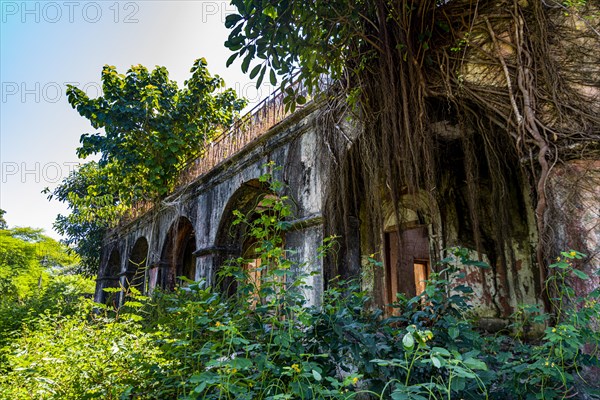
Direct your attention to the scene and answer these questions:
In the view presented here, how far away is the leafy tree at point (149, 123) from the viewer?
Answer: 9.05m

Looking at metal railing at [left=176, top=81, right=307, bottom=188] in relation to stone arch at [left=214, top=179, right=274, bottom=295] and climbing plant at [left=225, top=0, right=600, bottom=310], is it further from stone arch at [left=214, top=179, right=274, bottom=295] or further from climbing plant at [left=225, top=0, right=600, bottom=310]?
climbing plant at [left=225, top=0, right=600, bottom=310]

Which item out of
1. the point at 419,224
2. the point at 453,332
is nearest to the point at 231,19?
the point at 453,332

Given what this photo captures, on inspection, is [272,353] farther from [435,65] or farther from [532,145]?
[435,65]

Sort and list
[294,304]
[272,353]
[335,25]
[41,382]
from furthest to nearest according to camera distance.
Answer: [335,25] < [41,382] < [294,304] < [272,353]

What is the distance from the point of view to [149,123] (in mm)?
9352

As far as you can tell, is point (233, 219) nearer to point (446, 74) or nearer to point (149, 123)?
point (149, 123)

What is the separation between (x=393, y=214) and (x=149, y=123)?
651 cm

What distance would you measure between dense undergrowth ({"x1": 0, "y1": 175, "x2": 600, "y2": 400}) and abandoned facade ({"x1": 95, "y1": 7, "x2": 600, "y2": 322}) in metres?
0.40

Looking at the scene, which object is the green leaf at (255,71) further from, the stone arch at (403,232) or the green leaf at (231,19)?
the stone arch at (403,232)

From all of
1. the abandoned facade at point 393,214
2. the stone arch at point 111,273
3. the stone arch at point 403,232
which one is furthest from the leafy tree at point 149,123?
the stone arch at point 403,232

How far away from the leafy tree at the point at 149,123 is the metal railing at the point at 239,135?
1.82 feet

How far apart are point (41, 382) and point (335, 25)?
143 inches

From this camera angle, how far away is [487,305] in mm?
4812

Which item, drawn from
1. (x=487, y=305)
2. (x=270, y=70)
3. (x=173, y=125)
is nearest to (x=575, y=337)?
(x=270, y=70)
